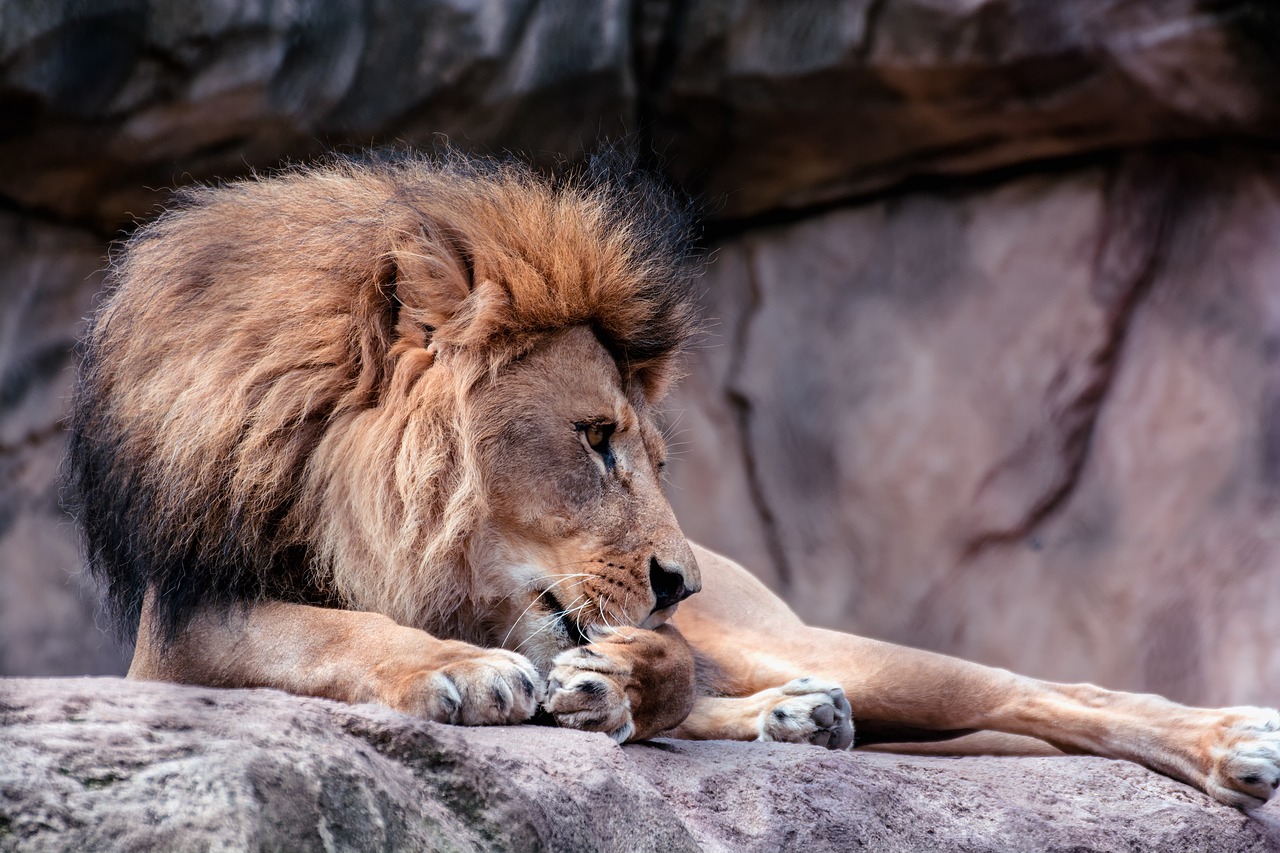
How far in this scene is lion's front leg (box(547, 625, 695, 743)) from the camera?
215 centimetres

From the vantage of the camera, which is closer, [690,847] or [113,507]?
[690,847]

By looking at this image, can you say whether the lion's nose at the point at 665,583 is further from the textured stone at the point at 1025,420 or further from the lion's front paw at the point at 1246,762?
the textured stone at the point at 1025,420

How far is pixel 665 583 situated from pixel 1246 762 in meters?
1.10

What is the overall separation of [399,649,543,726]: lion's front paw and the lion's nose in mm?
480

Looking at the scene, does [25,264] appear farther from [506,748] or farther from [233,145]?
[506,748]

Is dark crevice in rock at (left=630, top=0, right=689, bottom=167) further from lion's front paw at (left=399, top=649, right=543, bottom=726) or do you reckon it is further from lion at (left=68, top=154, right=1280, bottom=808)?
lion's front paw at (left=399, top=649, right=543, bottom=726)

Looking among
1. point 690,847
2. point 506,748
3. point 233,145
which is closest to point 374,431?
point 506,748

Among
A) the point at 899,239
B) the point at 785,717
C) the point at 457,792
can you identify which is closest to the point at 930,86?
the point at 899,239

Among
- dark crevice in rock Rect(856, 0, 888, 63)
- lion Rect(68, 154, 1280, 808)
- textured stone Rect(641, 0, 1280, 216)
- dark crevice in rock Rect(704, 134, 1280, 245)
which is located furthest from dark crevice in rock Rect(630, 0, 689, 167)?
lion Rect(68, 154, 1280, 808)

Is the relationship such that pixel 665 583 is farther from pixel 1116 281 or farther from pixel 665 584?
pixel 1116 281

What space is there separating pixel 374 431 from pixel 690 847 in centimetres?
94

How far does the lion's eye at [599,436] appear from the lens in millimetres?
2504

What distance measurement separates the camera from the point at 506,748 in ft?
5.93

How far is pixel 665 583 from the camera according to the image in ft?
8.20
